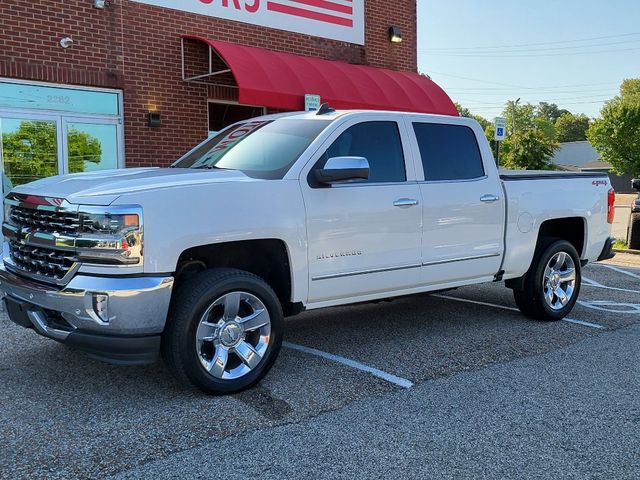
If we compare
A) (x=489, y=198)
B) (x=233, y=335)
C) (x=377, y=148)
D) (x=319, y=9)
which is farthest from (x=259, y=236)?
(x=319, y=9)

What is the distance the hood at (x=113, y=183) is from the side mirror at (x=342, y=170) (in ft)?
1.74

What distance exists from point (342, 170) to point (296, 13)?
8.27 meters

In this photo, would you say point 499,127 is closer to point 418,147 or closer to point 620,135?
point 418,147

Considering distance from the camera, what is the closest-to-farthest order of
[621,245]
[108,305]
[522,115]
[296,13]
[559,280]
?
[108,305] < [559,280] < [296,13] < [621,245] < [522,115]

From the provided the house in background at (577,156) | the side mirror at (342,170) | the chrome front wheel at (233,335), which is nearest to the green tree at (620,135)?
the house in background at (577,156)

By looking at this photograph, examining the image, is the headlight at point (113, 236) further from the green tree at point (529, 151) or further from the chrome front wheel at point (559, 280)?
the green tree at point (529, 151)

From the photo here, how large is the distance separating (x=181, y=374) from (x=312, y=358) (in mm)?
1370

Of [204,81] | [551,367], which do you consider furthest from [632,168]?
[551,367]

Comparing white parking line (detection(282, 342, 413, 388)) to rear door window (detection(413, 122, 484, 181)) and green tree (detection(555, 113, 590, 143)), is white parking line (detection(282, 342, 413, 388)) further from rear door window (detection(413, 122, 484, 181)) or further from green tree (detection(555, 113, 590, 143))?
green tree (detection(555, 113, 590, 143))

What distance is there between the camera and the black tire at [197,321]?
3910 millimetres

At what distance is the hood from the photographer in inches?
152

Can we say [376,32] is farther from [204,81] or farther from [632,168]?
[632,168]

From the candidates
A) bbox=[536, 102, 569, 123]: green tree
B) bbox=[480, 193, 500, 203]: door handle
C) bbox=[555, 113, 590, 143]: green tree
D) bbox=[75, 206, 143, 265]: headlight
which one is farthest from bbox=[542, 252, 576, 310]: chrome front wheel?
bbox=[536, 102, 569, 123]: green tree

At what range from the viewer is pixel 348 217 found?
4707 millimetres
